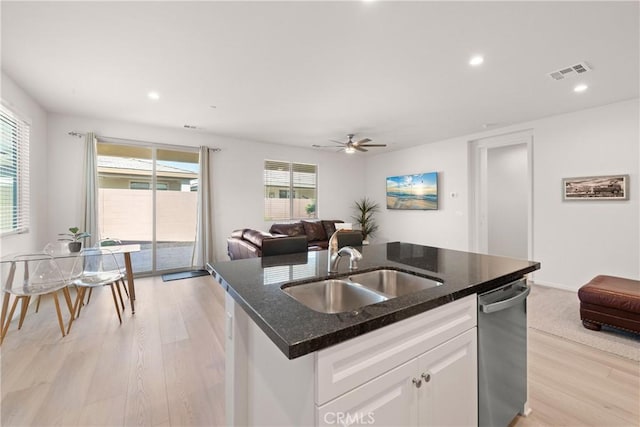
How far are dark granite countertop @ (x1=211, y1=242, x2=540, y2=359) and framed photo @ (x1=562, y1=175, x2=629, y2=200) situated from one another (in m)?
3.39

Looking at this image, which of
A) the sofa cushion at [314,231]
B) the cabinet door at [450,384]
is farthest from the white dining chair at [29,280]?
the sofa cushion at [314,231]

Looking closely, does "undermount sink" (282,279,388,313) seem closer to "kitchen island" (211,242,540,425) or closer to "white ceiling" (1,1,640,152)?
"kitchen island" (211,242,540,425)

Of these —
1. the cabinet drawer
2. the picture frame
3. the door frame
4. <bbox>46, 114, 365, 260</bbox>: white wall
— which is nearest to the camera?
the cabinet drawer

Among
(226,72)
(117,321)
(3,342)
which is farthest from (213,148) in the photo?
(3,342)

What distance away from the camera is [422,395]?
1018 millimetres

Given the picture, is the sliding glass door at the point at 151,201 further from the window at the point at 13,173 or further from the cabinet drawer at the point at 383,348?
the cabinet drawer at the point at 383,348

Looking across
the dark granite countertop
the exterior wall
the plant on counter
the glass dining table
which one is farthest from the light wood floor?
the plant on counter

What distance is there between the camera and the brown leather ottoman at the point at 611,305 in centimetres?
244

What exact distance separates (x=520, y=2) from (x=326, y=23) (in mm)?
1354

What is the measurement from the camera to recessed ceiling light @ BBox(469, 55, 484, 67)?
2.50 m

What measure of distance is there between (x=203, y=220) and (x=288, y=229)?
169 centimetres

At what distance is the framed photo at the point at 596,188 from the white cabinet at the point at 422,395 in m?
4.14

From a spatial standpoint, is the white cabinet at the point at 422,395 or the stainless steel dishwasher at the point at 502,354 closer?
the white cabinet at the point at 422,395

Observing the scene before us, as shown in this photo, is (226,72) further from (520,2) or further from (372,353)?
(372,353)
